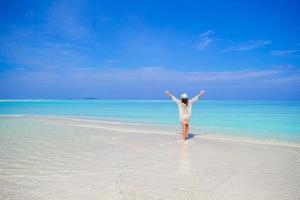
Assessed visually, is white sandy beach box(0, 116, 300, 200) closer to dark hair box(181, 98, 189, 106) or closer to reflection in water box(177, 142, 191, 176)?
reflection in water box(177, 142, 191, 176)

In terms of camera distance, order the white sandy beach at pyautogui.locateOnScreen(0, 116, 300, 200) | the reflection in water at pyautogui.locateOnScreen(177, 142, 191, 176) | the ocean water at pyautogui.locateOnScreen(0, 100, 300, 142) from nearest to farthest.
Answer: the white sandy beach at pyautogui.locateOnScreen(0, 116, 300, 200) → the reflection in water at pyautogui.locateOnScreen(177, 142, 191, 176) → the ocean water at pyautogui.locateOnScreen(0, 100, 300, 142)

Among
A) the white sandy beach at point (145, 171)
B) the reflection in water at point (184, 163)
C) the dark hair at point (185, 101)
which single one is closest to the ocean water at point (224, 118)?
the dark hair at point (185, 101)

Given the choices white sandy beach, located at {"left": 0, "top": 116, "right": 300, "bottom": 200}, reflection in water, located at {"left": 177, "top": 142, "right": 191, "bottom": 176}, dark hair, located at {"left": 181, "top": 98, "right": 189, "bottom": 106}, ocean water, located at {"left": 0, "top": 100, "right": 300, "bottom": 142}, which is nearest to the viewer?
white sandy beach, located at {"left": 0, "top": 116, "right": 300, "bottom": 200}

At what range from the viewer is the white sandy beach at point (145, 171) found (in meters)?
5.11

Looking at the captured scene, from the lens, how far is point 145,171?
659cm

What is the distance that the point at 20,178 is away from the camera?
5820 mm

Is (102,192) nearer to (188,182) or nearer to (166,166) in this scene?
(188,182)

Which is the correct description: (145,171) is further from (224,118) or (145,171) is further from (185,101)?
(224,118)

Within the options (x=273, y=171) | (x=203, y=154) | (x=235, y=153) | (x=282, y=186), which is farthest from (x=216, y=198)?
(x=235, y=153)

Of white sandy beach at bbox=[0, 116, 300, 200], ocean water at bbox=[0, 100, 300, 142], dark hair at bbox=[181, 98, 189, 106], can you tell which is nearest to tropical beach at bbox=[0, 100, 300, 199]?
white sandy beach at bbox=[0, 116, 300, 200]

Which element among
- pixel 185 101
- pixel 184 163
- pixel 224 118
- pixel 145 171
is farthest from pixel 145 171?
pixel 224 118

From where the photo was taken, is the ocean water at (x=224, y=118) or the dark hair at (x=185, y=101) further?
the ocean water at (x=224, y=118)

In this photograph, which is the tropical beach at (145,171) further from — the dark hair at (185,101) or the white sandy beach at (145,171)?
the dark hair at (185,101)

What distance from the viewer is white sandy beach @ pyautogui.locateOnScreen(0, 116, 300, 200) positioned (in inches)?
201
